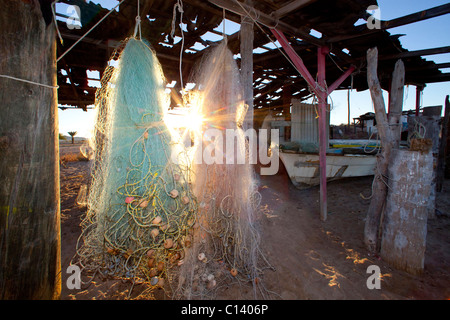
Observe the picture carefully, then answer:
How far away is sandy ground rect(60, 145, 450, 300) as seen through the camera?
2418 millimetres

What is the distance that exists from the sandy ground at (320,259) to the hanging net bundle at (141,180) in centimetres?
55

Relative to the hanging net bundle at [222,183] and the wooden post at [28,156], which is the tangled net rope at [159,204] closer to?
the hanging net bundle at [222,183]

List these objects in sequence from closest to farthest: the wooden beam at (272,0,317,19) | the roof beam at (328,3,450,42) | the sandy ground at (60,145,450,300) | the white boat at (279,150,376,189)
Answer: the sandy ground at (60,145,450,300), the wooden beam at (272,0,317,19), the roof beam at (328,3,450,42), the white boat at (279,150,376,189)

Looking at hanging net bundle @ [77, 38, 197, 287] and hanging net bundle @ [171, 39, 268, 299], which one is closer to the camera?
hanging net bundle @ [77, 38, 197, 287]

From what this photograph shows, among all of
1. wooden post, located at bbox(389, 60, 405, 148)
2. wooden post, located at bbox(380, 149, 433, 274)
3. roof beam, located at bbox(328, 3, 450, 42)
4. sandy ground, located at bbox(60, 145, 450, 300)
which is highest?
roof beam, located at bbox(328, 3, 450, 42)

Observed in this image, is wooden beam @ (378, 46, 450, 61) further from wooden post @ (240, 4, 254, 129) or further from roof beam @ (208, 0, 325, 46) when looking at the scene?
wooden post @ (240, 4, 254, 129)

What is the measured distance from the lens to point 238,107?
2.89m

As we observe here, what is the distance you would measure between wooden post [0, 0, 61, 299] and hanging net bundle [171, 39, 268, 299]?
1450 millimetres

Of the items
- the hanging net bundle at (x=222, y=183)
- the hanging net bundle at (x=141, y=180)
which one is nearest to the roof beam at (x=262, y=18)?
the hanging net bundle at (x=222, y=183)

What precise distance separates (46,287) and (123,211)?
943 mm

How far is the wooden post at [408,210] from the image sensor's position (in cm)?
274

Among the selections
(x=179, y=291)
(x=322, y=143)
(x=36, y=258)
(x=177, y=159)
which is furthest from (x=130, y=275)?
(x=322, y=143)

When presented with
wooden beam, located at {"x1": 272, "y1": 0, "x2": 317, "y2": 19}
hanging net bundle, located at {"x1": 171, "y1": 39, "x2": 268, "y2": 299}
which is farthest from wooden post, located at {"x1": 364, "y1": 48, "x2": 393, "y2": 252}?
hanging net bundle, located at {"x1": 171, "y1": 39, "x2": 268, "y2": 299}

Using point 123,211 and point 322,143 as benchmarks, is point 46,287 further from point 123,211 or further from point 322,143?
point 322,143
